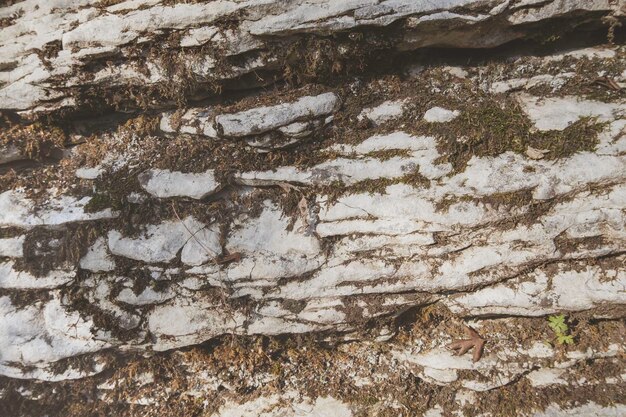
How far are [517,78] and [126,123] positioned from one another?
178 inches

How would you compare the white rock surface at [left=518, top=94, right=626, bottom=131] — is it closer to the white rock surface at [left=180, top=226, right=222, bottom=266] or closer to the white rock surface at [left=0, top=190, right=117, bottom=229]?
the white rock surface at [left=180, top=226, right=222, bottom=266]

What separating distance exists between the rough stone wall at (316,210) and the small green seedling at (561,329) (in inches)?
1.2

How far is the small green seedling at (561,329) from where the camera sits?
3590 millimetres

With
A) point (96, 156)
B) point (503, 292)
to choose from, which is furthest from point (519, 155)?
point (96, 156)

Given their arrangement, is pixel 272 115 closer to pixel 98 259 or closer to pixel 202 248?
pixel 202 248

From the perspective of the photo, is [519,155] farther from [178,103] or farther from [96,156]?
[96,156]

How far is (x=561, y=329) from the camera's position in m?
3.61

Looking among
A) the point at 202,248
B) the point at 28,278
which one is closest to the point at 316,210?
the point at 202,248

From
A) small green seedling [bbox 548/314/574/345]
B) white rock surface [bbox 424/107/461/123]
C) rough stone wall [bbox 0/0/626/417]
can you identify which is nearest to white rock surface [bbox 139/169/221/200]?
rough stone wall [bbox 0/0/626/417]

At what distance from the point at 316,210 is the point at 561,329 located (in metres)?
2.73

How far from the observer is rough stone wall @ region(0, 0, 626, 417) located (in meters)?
3.52

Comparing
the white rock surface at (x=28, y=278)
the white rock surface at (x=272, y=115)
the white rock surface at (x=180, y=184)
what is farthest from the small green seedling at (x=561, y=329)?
the white rock surface at (x=28, y=278)

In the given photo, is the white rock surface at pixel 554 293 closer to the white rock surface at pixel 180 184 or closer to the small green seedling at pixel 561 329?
the small green seedling at pixel 561 329

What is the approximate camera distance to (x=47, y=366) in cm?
407
